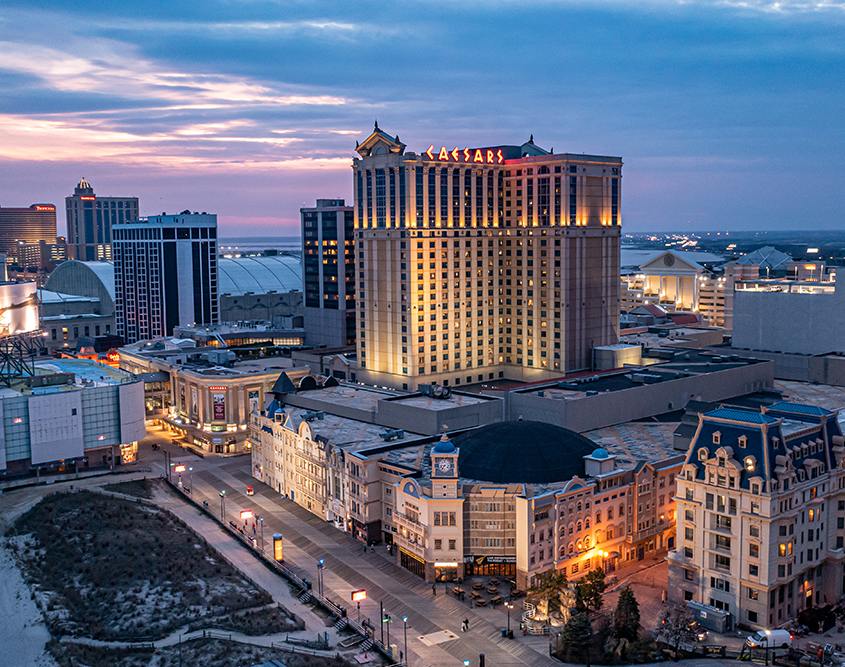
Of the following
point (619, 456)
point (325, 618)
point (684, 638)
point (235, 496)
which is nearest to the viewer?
point (684, 638)

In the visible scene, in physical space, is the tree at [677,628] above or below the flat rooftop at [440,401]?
below

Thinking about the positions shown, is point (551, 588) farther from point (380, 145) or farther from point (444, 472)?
point (380, 145)

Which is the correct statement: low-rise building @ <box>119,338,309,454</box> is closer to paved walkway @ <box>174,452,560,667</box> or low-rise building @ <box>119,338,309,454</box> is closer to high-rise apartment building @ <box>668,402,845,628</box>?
paved walkway @ <box>174,452,560,667</box>

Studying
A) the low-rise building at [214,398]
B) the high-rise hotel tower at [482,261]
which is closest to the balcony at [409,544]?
the low-rise building at [214,398]

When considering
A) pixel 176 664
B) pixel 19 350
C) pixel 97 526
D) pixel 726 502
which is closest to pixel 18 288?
pixel 19 350

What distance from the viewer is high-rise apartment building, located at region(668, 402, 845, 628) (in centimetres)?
8338

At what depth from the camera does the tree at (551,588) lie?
8756cm

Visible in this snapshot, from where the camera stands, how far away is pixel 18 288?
158 meters

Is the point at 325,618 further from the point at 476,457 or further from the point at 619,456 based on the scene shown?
the point at 619,456

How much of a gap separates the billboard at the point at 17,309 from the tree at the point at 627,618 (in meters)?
121

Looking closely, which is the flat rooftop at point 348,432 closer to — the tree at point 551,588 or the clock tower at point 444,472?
the clock tower at point 444,472

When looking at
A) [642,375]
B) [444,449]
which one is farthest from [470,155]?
[444,449]

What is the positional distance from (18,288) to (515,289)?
100393mm

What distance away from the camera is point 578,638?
78.6 m
